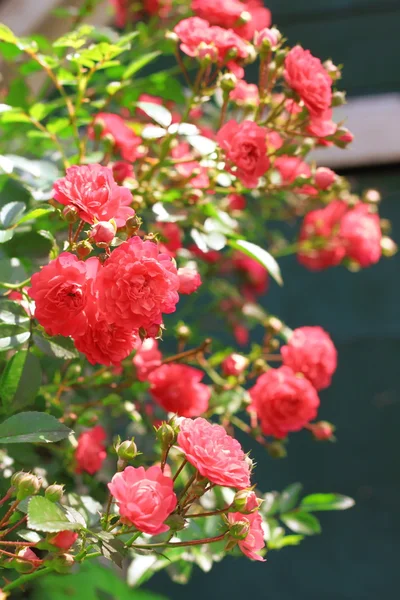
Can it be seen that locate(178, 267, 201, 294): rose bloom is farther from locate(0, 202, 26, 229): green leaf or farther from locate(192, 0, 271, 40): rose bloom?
locate(192, 0, 271, 40): rose bloom

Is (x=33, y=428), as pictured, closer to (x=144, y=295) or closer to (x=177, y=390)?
(x=144, y=295)

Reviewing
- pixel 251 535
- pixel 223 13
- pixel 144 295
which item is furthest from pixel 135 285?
pixel 223 13

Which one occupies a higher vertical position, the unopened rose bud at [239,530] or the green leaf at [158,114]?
the green leaf at [158,114]

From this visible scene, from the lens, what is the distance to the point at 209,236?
86 cm

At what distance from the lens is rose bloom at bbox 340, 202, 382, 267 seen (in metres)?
1.28

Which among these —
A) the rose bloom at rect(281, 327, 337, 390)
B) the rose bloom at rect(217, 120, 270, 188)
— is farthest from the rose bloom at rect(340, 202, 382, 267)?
the rose bloom at rect(217, 120, 270, 188)

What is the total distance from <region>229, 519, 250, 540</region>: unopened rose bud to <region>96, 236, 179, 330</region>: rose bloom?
19cm

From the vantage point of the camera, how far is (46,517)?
1.73 feet

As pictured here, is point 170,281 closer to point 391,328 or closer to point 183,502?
point 183,502

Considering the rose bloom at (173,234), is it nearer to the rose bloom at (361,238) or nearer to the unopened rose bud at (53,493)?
the rose bloom at (361,238)

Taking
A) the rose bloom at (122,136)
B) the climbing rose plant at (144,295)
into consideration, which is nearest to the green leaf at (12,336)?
the climbing rose plant at (144,295)

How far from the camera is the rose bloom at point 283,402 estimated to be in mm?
914

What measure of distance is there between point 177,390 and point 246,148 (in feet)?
1.15

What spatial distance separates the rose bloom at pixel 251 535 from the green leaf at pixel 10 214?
0.38m
